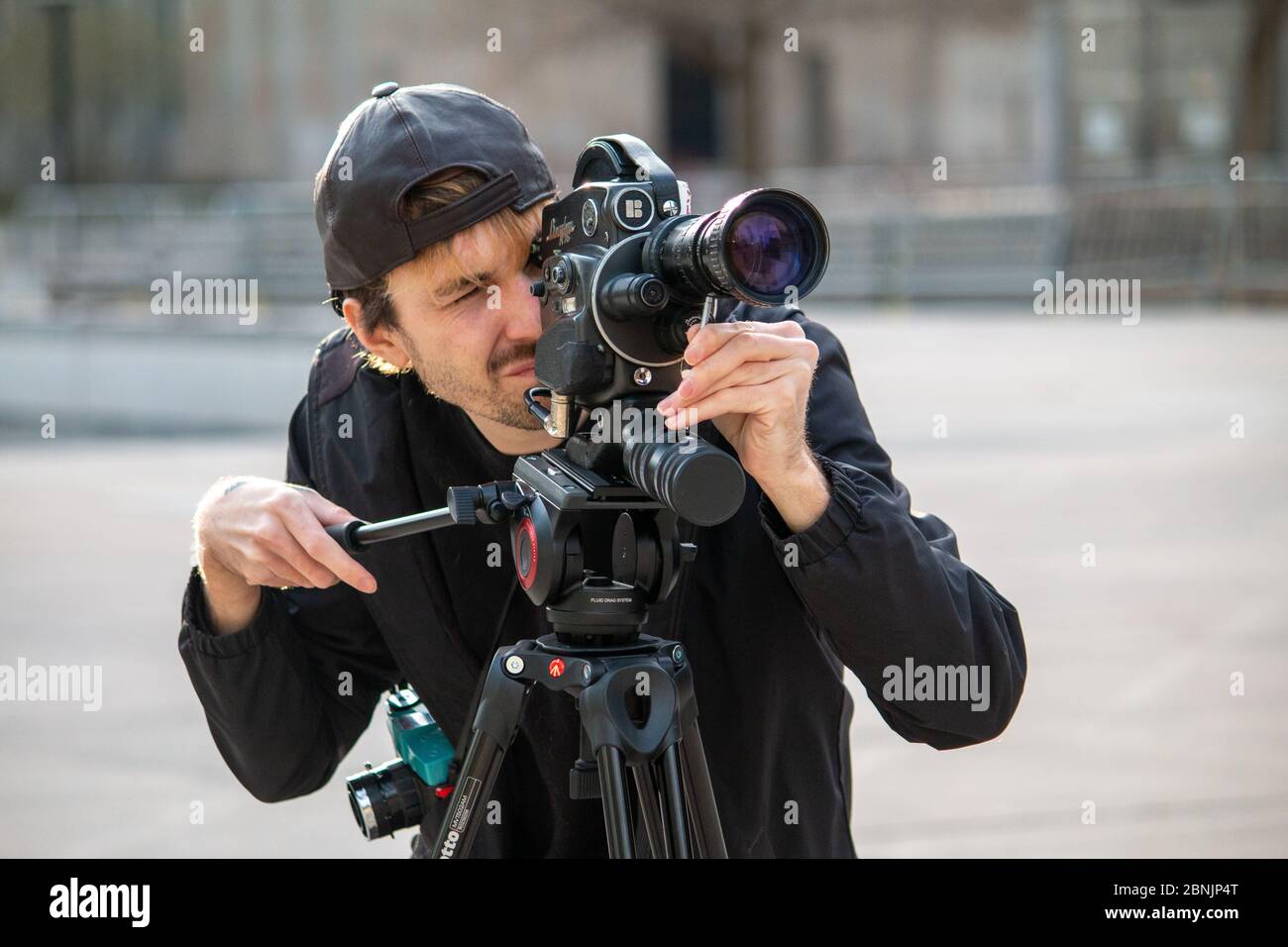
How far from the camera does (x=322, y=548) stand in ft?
6.68

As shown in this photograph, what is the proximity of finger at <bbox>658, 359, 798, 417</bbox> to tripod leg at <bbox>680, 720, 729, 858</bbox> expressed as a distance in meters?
0.49

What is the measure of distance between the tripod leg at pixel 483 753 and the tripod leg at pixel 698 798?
0.22 meters

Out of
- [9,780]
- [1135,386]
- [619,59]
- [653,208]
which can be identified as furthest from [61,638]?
[619,59]

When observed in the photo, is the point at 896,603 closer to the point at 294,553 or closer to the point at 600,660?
the point at 600,660

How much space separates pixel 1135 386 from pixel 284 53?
1729 centimetres

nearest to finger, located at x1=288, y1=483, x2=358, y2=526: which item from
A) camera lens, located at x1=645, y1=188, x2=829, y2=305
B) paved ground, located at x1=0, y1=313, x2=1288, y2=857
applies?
camera lens, located at x1=645, y1=188, x2=829, y2=305

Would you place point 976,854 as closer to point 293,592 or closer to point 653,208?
point 293,592

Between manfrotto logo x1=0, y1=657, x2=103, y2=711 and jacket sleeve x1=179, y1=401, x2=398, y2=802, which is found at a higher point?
jacket sleeve x1=179, y1=401, x2=398, y2=802

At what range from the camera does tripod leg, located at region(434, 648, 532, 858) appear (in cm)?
201

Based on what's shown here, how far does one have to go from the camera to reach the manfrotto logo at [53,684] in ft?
17.1

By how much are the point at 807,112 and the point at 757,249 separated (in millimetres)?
26245

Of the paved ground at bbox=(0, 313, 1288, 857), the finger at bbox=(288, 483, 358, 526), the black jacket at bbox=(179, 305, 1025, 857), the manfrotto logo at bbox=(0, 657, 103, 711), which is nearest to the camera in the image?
the black jacket at bbox=(179, 305, 1025, 857)

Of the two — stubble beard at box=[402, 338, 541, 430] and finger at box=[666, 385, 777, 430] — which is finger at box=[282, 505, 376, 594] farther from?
finger at box=[666, 385, 777, 430]

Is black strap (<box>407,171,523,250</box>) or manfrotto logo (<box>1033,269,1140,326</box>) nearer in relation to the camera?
black strap (<box>407,171,523,250</box>)
